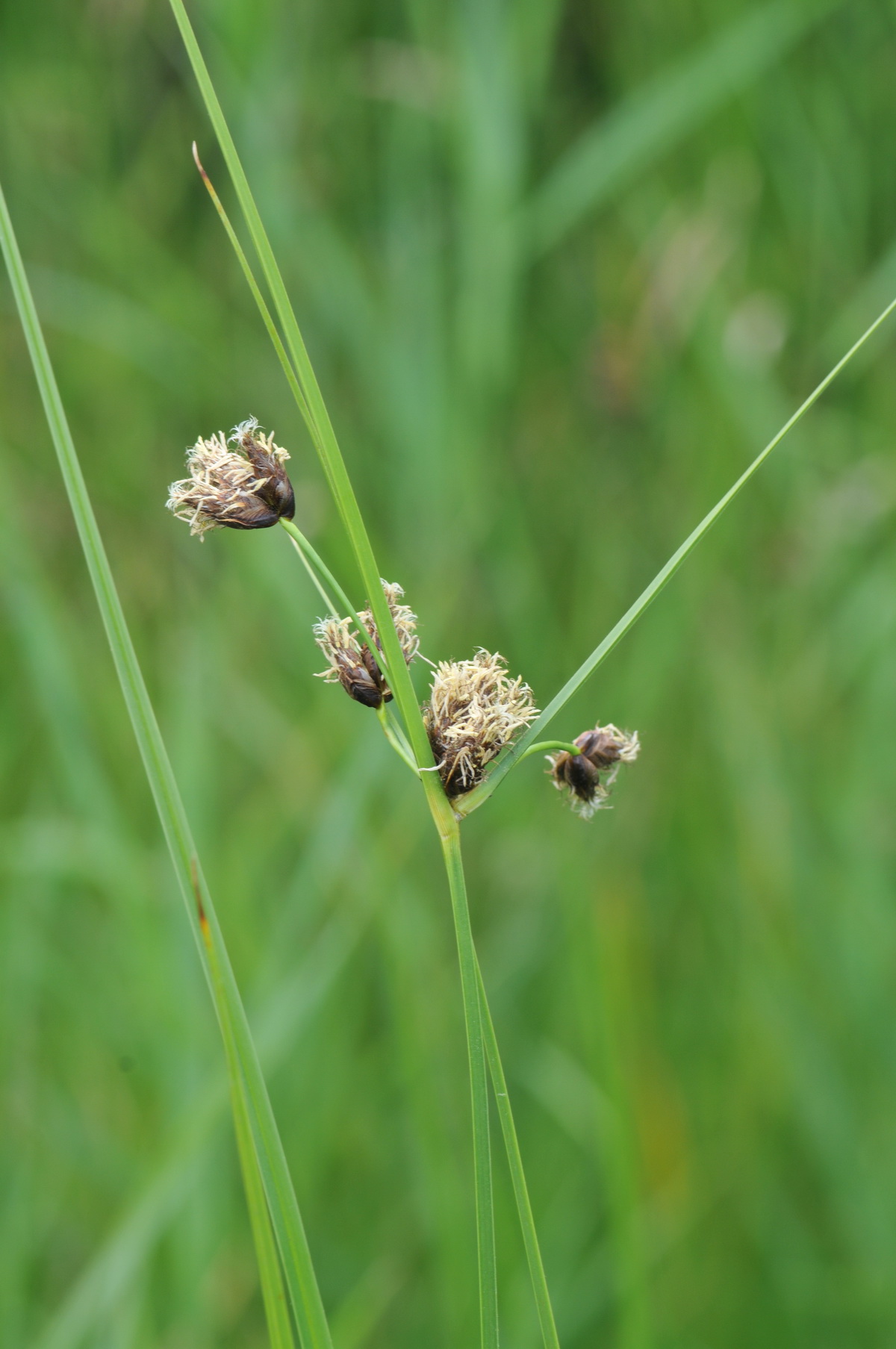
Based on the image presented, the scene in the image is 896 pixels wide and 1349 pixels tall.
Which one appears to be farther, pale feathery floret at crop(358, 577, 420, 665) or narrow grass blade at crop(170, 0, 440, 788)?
pale feathery floret at crop(358, 577, 420, 665)

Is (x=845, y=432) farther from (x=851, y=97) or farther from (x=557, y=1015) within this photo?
(x=557, y=1015)

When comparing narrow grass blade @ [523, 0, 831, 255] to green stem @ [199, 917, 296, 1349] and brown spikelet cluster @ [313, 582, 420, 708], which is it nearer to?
brown spikelet cluster @ [313, 582, 420, 708]

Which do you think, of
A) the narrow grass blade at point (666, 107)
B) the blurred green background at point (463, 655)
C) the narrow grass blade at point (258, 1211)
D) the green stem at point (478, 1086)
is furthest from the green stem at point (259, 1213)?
the narrow grass blade at point (666, 107)

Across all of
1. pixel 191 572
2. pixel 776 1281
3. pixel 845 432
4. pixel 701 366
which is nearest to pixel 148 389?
pixel 191 572

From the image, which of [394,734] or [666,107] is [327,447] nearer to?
[394,734]

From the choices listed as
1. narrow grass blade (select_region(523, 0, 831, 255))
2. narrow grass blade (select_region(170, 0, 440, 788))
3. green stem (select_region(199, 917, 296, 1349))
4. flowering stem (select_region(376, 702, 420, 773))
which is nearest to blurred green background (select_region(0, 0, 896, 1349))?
narrow grass blade (select_region(523, 0, 831, 255))
